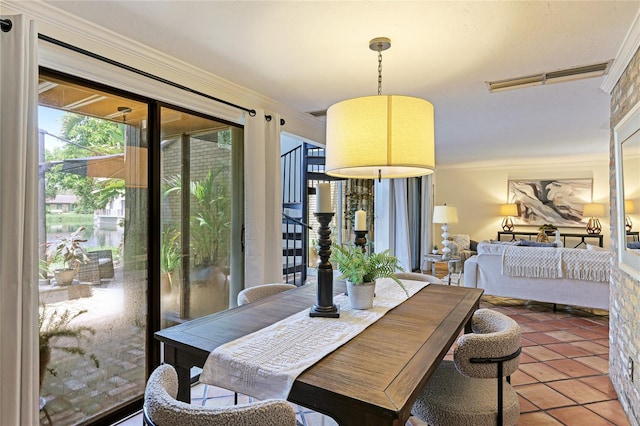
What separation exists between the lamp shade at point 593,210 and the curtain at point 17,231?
849cm

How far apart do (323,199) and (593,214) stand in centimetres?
757

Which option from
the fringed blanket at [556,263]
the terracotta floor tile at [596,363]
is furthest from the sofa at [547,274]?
the terracotta floor tile at [596,363]

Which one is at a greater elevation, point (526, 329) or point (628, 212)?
point (628, 212)

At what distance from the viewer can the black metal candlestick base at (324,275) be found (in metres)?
1.51

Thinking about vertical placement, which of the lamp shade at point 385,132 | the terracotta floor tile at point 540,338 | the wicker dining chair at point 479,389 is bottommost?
the terracotta floor tile at point 540,338

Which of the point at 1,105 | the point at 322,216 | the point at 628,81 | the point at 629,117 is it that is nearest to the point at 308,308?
the point at 322,216

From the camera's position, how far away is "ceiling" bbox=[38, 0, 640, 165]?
67.7 inches

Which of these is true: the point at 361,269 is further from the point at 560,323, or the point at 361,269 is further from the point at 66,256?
the point at 560,323

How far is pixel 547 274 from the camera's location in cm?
421

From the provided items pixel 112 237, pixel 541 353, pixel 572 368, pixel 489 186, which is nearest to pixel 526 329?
pixel 541 353

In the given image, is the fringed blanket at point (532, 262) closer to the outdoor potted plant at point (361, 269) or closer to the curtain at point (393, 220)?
the curtain at point (393, 220)

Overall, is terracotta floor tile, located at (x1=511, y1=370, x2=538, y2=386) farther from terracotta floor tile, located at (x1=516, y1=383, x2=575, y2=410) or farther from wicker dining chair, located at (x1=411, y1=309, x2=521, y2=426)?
wicker dining chair, located at (x1=411, y1=309, x2=521, y2=426)

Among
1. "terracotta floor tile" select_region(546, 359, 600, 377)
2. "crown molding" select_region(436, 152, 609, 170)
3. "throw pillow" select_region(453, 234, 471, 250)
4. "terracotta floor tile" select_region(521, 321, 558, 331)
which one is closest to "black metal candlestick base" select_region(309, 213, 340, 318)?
"terracotta floor tile" select_region(546, 359, 600, 377)

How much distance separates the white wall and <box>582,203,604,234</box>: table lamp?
17 centimetres
